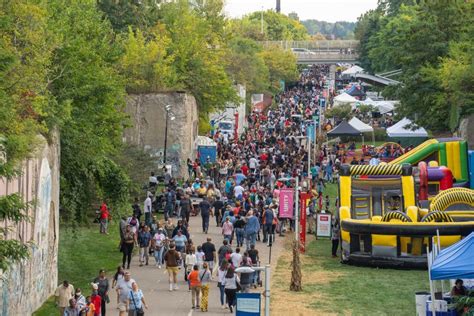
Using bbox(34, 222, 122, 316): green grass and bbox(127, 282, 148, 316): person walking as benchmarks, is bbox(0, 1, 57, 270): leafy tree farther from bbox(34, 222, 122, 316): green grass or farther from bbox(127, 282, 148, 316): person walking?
bbox(34, 222, 122, 316): green grass

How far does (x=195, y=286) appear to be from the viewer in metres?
28.4

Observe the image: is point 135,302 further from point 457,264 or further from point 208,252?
point 457,264

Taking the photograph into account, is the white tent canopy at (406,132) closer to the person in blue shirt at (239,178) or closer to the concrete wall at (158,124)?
the concrete wall at (158,124)

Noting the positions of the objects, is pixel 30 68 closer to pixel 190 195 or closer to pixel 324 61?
pixel 190 195

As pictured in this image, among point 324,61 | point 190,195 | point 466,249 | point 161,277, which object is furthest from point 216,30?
point 324,61

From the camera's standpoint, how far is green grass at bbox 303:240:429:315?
1148 inches

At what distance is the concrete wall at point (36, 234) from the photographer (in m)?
24.4

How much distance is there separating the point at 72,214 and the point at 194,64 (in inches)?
1145

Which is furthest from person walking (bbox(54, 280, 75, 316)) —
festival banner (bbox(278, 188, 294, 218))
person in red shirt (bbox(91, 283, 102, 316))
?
festival banner (bbox(278, 188, 294, 218))

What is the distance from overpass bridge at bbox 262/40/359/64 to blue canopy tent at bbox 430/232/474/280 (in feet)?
401

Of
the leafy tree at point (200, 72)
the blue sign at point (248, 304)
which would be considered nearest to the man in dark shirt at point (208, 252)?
the blue sign at point (248, 304)

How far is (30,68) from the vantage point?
27.8 m

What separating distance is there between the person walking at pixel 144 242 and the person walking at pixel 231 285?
6.48m

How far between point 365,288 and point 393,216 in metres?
2.89
